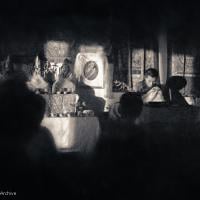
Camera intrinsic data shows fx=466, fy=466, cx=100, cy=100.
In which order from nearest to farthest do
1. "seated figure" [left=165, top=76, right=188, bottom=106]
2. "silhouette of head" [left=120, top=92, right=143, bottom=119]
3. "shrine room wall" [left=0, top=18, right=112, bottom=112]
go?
"shrine room wall" [left=0, top=18, right=112, bottom=112], "silhouette of head" [left=120, top=92, right=143, bottom=119], "seated figure" [left=165, top=76, right=188, bottom=106]

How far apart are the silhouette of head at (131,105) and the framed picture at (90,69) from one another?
0.33 m

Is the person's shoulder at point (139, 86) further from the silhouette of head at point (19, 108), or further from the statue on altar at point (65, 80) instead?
the silhouette of head at point (19, 108)

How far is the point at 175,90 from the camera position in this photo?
5973 mm

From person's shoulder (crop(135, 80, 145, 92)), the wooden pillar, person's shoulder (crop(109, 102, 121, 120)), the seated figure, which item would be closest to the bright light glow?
person's shoulder (crop(109, 102, 121, 120))

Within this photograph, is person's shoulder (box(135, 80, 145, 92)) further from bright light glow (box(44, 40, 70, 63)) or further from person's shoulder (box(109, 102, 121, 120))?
bright light glow (box(44, 40, 70, 63))

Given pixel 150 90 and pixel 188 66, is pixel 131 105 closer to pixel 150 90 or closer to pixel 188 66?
pixel 150 90

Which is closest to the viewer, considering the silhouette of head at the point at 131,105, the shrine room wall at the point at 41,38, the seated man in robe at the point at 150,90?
the shrine room wall at the point at 41,38

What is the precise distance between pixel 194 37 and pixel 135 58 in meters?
0.80

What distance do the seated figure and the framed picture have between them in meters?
0.88

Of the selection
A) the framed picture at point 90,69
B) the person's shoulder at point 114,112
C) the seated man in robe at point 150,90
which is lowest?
the person's shoulder at point 114,112

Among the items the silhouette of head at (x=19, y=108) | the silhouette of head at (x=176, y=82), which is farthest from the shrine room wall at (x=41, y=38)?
the silhouette of head at (x=176, y=82)

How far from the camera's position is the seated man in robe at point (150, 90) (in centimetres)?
576

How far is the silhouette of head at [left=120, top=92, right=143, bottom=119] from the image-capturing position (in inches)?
221

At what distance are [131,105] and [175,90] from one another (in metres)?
0.67
